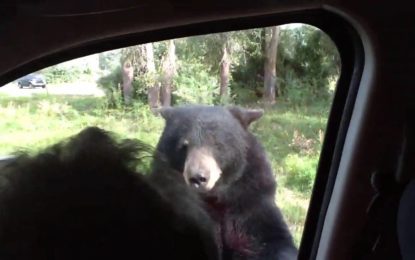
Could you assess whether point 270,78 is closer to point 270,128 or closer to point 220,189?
point 270,128

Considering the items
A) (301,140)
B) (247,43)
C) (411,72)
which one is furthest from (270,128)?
(411,72)

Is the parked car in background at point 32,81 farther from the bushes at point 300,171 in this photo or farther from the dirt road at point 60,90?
Answer: the bushes at point 300,171

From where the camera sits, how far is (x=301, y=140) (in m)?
1.84

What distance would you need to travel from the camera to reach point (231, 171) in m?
1.79

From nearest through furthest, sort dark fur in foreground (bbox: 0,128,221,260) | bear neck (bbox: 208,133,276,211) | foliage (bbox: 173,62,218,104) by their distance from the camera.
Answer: dark fur in foreground (bbox: 0,128,221,260) < foliage (bbox: 173,62,218,104) < bear neck (bbox: 208,133,276,211)

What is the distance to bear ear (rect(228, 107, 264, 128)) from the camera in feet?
5.76

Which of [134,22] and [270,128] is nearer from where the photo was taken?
[134,22]

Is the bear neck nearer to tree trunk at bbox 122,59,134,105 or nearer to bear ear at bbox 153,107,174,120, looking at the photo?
bear ear at bbox 153,107,174,120

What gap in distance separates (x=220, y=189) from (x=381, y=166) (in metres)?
0.38

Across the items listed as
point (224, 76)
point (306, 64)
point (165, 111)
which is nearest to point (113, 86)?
point (165, 111)

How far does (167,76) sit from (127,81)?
0.09 meters

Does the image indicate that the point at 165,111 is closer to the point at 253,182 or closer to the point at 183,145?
the point at 183,145

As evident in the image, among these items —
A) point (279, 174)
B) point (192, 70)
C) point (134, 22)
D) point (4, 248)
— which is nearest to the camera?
point (4, 248)

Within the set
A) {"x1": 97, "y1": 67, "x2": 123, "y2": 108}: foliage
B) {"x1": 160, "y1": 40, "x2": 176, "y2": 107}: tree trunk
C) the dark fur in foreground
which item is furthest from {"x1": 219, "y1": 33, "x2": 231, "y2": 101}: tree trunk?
the dark fur in foreground
